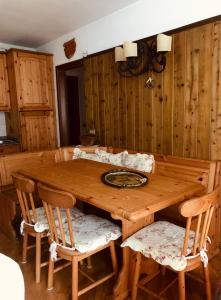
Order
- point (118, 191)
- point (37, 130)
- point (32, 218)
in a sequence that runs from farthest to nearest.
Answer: point (37, 130), point (32, 218), point (118, 191)

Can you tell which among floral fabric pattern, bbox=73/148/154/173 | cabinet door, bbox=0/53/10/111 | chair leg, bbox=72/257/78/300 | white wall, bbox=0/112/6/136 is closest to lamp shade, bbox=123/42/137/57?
floral fabric pattern, bbox=73/148/154/173

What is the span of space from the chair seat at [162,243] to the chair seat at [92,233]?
0.46 feet

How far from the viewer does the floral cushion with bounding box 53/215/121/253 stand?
1.68m

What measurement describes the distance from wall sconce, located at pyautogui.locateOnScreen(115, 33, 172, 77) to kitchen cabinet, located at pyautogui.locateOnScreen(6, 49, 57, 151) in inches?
65.5

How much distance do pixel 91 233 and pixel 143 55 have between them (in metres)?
1.92

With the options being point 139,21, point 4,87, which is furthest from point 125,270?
point 4,87

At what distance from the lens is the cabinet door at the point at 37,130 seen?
3.96 metres

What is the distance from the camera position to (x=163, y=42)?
2.41 m

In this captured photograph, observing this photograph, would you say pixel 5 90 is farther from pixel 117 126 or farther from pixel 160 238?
pixel 160 238

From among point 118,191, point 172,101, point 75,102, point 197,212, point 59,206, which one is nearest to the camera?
point 197,212

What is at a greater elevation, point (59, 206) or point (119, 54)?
point (119, 54)

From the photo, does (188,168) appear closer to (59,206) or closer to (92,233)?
(92,233)

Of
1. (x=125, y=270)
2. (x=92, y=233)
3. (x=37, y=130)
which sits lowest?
(x=125, y=270)

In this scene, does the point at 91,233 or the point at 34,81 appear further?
the point at 34,81
